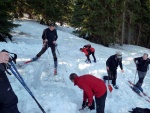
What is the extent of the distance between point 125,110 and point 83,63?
5.54 meters

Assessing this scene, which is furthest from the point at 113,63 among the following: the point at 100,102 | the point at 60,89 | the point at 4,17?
the point at 4,17

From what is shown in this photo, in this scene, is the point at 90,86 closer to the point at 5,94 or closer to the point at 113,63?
the point at 5,94

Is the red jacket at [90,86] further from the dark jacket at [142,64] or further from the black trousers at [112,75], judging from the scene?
the dark jacket at [142,64]

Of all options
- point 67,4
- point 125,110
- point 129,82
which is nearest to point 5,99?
point 125,110

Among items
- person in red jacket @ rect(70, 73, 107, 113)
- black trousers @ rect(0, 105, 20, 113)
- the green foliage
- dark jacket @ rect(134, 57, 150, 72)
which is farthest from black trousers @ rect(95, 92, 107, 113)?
the green foliage

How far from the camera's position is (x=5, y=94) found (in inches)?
171

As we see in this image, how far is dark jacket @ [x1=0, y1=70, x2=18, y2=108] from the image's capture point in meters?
4.30

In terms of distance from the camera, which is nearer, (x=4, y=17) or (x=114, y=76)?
(x=114, y=76)

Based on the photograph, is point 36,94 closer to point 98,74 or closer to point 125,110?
point 125,110

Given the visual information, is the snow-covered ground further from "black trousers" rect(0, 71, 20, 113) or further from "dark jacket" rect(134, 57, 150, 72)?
"black trousers" rect(0, 71, 20, 113)

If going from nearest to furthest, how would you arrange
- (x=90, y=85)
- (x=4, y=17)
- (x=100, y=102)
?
(x=90, y=85) < (x=100, y=102) < (x=4, y=17)

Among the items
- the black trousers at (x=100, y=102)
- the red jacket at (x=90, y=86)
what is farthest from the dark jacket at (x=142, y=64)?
the red jacket at (x=90, y=86)

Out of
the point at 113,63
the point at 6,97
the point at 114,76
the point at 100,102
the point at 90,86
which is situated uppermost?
the point at 6,97

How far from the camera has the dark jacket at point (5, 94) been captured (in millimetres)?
4305
